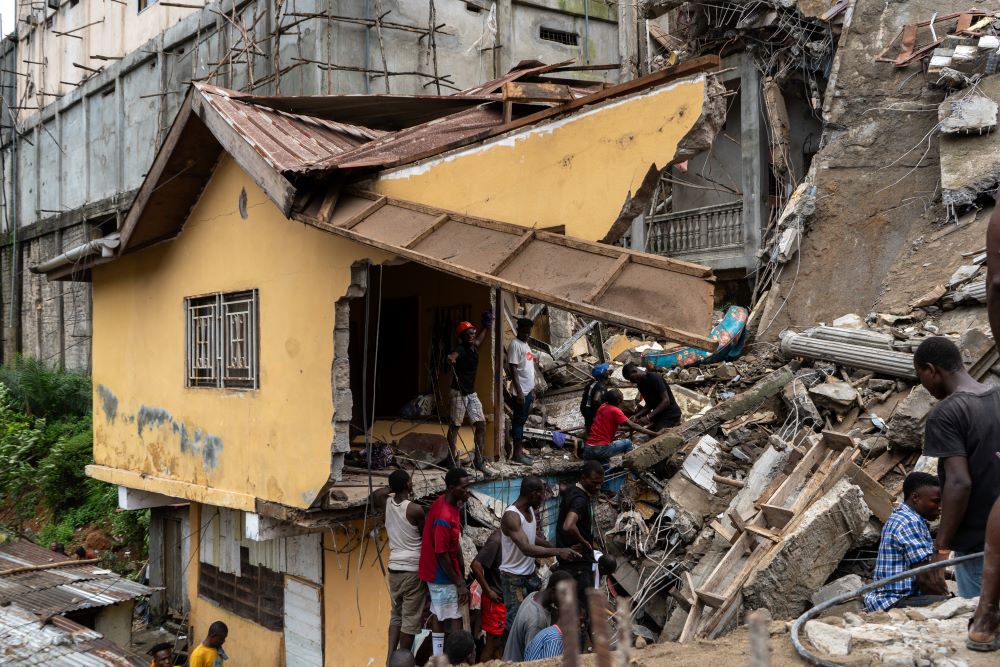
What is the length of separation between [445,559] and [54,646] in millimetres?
3849

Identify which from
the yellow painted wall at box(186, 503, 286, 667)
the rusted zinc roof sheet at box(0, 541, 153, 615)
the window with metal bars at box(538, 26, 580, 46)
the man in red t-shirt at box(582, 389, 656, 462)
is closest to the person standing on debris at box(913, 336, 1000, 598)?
the man in red t-shirt at box(582, 389, 656, 462)

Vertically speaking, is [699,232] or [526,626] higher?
[699,232]

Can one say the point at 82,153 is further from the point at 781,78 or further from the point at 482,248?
the point at 482,248

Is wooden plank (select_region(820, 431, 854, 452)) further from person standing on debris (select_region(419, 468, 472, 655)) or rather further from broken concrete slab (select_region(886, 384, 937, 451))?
person standing on debris (select_region(419, 468, 472, 655))

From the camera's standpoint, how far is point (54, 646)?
8.02 m

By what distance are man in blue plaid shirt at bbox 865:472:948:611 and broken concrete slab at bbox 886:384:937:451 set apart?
9.64 feet

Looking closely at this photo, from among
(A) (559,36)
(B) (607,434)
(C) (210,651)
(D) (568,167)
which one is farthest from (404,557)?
(A) (559,36)

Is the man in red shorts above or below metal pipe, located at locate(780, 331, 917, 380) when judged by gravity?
below

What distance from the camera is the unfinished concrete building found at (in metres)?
16.1

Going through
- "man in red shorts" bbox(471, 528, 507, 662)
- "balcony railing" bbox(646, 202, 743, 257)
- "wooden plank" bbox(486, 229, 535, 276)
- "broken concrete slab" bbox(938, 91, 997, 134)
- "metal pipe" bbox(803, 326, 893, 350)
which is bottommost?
"man in red shorts" bbox(471, 528, 507, 662)

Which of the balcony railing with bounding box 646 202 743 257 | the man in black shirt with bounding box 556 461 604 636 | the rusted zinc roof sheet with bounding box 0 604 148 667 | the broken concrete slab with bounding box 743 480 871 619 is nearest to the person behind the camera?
the broken concrete slab with bounding box 743 480 871 619

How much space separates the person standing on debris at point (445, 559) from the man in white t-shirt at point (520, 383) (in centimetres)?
252

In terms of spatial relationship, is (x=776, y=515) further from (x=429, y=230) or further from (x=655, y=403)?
(x=429, y=230)

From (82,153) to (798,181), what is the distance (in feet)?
60.4
